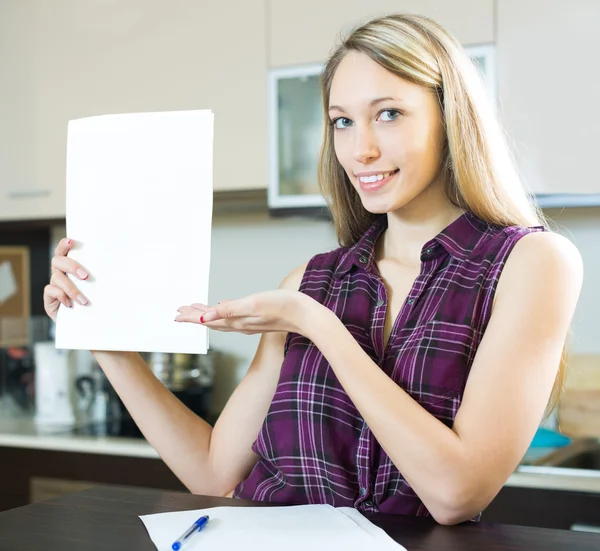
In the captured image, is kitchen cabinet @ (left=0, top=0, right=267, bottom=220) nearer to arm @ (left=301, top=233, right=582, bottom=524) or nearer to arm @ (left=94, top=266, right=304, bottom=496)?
arm @ (left=94, top=266, right=304, bottom=496)

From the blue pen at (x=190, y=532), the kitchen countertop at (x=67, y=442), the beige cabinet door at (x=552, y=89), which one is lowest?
the kitchen countertop at (x=67, y=442)

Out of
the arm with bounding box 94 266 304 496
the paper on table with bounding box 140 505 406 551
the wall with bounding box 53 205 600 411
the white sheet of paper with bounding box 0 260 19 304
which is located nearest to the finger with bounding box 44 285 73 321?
the arm with bounding box 94 266 304 496

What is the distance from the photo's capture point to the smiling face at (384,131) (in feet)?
3.57

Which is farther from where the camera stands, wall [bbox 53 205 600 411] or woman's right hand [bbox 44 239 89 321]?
wall [bbox 53 205 600 411]

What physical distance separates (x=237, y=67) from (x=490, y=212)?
139 cm

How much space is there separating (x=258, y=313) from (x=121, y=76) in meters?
1.73

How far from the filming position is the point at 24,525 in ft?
2.66

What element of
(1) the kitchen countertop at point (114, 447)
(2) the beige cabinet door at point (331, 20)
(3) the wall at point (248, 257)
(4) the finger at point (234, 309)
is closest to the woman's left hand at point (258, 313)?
(4) the finger at point (234, 309)

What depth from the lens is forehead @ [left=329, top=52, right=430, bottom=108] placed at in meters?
1.09

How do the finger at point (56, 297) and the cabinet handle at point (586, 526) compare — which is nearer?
the finger at point (56, 297)

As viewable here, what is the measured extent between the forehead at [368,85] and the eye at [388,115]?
0.06 feet

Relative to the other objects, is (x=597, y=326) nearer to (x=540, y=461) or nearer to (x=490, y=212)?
(x=540, y=461)

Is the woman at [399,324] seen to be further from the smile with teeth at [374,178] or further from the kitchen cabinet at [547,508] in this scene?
the kitchen cabinet at [547,508]

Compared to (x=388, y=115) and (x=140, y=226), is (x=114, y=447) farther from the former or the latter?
(x=388, y=115)
